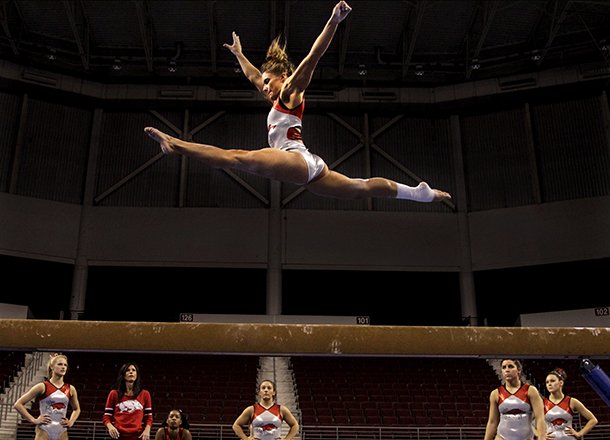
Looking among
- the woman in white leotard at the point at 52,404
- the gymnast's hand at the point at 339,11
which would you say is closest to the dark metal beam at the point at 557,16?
the gymnast's hand at the point at 339,11

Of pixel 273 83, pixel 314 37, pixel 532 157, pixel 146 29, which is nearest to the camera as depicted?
pixel 273 83

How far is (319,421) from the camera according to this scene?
1166cm

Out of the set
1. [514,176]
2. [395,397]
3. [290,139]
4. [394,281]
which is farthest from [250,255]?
[290,139]

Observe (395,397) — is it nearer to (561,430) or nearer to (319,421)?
(319,421)

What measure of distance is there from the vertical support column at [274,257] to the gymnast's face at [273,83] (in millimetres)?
12984

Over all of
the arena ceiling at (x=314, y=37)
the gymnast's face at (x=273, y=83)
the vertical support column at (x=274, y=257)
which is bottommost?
the gymnast's face at (x=273, y=83)

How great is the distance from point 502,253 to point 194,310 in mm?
8868

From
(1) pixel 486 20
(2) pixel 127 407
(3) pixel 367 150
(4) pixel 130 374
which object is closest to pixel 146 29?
(3) pixel 367 150

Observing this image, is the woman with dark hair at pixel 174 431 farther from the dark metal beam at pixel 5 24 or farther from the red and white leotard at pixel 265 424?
the dark metal beam at pixel 5 24

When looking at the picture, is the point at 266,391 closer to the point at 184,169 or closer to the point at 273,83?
the point at 273,83

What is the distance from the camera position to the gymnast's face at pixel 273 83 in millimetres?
4656

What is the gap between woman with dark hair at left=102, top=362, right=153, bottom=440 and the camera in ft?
19.5

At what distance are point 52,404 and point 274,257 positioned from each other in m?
11.9

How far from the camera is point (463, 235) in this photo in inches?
704
